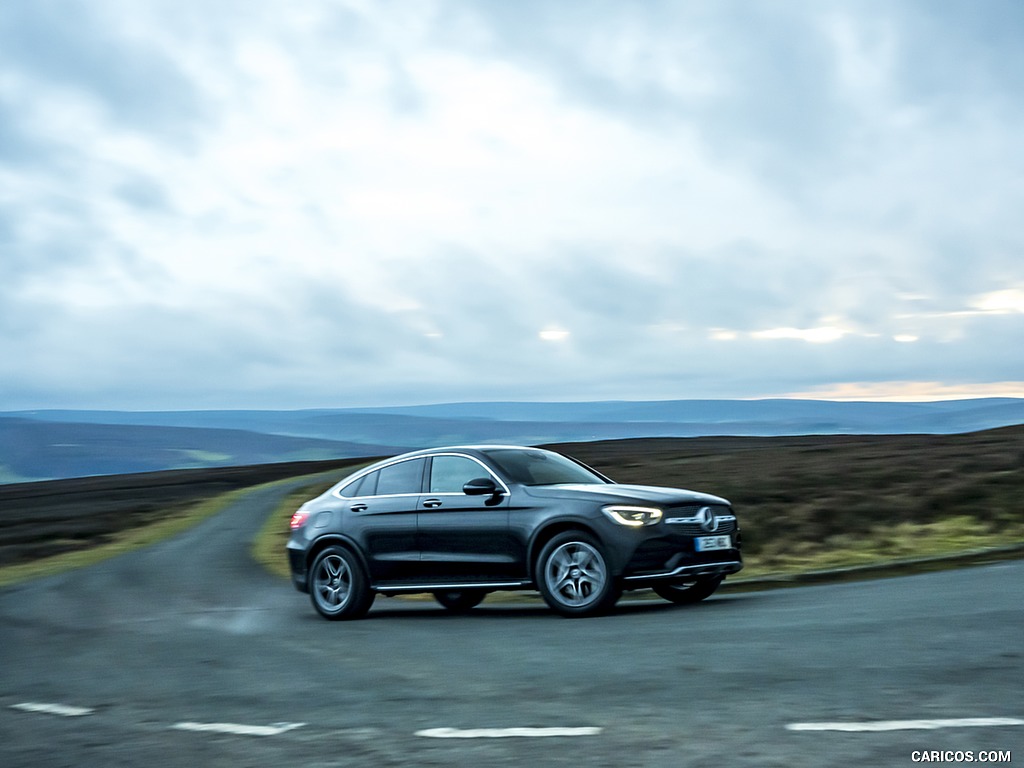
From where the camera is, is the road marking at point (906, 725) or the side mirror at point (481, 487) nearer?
the road marking at point (906, 725)

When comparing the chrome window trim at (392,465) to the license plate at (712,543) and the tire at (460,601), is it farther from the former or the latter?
the license plate at (712,543)

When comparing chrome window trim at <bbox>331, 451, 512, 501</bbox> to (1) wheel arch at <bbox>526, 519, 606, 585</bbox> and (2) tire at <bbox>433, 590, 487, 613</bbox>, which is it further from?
(2) tire at <bbox>433, 590, 487, 613</bbox>

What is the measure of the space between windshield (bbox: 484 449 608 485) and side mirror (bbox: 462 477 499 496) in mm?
242

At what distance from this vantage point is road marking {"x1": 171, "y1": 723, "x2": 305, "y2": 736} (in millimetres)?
7309

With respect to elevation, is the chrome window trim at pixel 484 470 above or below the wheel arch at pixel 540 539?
above

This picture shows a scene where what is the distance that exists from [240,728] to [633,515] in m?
5.08

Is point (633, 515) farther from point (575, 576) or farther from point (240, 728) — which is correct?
point (240, 728)

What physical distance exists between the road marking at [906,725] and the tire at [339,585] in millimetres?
7359

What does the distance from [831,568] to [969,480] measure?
33.8 feet

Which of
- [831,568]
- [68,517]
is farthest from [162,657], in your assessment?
[68,517]

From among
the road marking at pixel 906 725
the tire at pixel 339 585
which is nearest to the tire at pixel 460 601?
the tire at pixel 339 585

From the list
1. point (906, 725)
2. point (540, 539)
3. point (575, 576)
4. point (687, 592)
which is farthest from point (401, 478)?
point (906, 725)

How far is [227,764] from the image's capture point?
6.55m

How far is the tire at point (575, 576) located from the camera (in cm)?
1174
